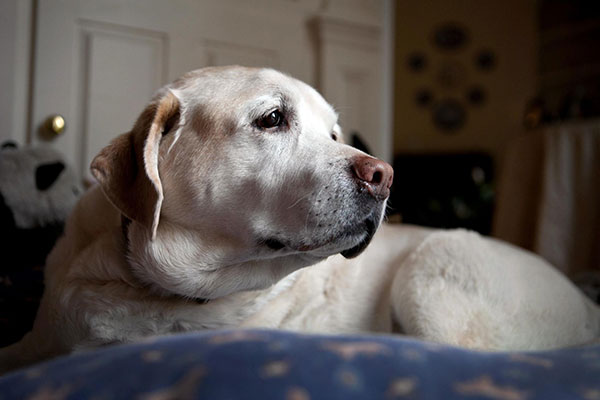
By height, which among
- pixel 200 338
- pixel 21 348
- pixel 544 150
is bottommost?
pixel 21 348

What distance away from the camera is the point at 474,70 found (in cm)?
722

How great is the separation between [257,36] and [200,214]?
183 cm

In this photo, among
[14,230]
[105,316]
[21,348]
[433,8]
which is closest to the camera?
[105,316]

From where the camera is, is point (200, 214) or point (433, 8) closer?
point (200, 214)

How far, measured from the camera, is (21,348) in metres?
1.16

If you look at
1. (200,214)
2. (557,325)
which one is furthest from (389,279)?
(200,214)

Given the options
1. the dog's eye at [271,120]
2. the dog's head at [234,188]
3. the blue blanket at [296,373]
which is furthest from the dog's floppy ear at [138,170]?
the blue blanket at [296,373]

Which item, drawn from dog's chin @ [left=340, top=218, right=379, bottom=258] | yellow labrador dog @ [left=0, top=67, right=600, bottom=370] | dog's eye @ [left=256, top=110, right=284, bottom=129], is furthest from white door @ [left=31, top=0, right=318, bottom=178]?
dog's chin @ [left=340, top=218, right=379, bottom=258]

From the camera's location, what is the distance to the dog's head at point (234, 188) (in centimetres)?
102

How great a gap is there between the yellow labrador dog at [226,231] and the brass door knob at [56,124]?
101 cm

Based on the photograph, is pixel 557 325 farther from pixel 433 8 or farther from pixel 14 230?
pixel 433 8

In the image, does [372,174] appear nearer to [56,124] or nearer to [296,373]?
[296,373]

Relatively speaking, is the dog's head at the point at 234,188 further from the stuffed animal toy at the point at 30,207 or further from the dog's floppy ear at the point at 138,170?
the stuffed animal toy at the point at 30,207

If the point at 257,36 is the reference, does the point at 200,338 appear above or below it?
below
